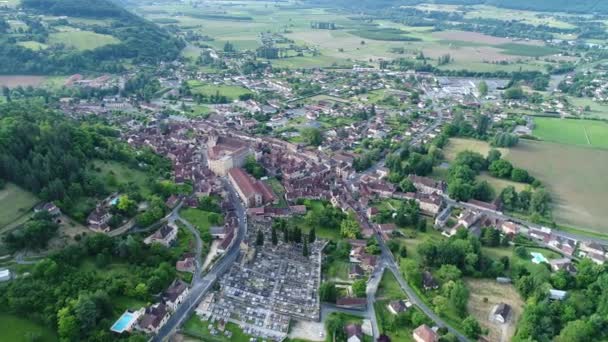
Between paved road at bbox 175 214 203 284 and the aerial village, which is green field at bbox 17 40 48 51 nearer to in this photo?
the aerial village

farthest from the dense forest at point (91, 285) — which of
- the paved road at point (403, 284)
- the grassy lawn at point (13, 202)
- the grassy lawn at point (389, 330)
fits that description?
the paved road at point (403, 284)

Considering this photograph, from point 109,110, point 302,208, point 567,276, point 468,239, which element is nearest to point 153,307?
point 302,208

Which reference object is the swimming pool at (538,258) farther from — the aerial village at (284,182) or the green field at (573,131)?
the green field at (573,131)

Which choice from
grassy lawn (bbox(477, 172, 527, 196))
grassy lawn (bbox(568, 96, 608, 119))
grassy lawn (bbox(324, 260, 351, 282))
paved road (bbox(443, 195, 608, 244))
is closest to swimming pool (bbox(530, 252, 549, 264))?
paved road (bbox(443, 195, 608, 244))

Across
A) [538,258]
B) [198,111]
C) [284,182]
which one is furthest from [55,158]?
[538,258]

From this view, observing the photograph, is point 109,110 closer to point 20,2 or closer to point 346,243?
point 346,243

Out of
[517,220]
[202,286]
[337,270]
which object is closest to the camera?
[202,286]

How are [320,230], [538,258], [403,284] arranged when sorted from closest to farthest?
[403,284] → [538,258] → [320,230]

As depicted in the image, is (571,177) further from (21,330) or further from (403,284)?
(21,330)
